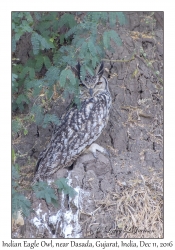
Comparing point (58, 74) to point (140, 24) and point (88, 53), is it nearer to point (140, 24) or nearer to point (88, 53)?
point (88, 53)

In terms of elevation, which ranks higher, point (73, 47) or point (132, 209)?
point (73, 47)

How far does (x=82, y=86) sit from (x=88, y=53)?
0.51m

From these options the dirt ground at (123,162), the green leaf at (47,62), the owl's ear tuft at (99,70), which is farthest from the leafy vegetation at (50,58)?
the dirt ground at (123,162)

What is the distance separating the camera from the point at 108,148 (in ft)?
19.2

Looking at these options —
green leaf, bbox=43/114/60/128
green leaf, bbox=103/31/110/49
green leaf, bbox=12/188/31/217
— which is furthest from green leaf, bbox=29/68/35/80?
green leaf, bbox=12/188/31/217

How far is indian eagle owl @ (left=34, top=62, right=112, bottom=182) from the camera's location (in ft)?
17.5

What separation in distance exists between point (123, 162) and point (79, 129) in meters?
0.63

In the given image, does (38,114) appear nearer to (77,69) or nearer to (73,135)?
(73,135)

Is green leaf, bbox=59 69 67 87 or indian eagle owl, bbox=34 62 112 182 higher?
green leaf, bbox=59 69 67 87

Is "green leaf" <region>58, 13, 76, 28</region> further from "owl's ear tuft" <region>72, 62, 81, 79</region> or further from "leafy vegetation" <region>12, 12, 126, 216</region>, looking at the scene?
"owl's ear tuft" <region>72, 62, 81, 79</region>

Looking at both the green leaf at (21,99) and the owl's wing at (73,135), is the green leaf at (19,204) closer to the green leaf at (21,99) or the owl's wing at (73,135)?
the owl's wing at (73,135)

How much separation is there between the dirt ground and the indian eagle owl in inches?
5.3

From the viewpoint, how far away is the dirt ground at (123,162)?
4.94m

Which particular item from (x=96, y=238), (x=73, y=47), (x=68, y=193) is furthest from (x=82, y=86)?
(x=96, y=238)
